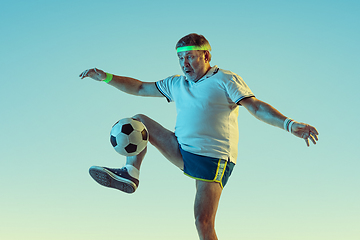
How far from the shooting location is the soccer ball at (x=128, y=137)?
5.22 metres

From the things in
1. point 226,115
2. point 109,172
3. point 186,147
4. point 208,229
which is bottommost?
point 208,229

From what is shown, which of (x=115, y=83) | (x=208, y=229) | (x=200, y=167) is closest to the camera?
(x=208, y=229)

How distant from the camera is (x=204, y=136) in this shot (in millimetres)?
5367

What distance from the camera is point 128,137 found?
521 cm

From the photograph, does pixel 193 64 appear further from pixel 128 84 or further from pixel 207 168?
pixel 207 168

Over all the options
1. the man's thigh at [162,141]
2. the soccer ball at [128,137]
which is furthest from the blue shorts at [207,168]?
the soccer ball at [128,137]

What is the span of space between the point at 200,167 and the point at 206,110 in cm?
70

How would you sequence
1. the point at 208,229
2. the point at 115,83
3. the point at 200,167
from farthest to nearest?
the point at 115,83
the point at 200,167
the point at 208,229

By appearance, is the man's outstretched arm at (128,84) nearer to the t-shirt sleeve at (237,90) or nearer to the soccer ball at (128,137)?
the soccer ball at (128,137)

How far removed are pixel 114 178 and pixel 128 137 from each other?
0.56m

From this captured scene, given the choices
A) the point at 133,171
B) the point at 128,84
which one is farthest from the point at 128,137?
the point at 128,84

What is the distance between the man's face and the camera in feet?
18.1

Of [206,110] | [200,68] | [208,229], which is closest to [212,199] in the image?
[208,229]

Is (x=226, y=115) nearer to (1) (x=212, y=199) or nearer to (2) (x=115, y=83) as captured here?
(1) (x=212, y=199)
